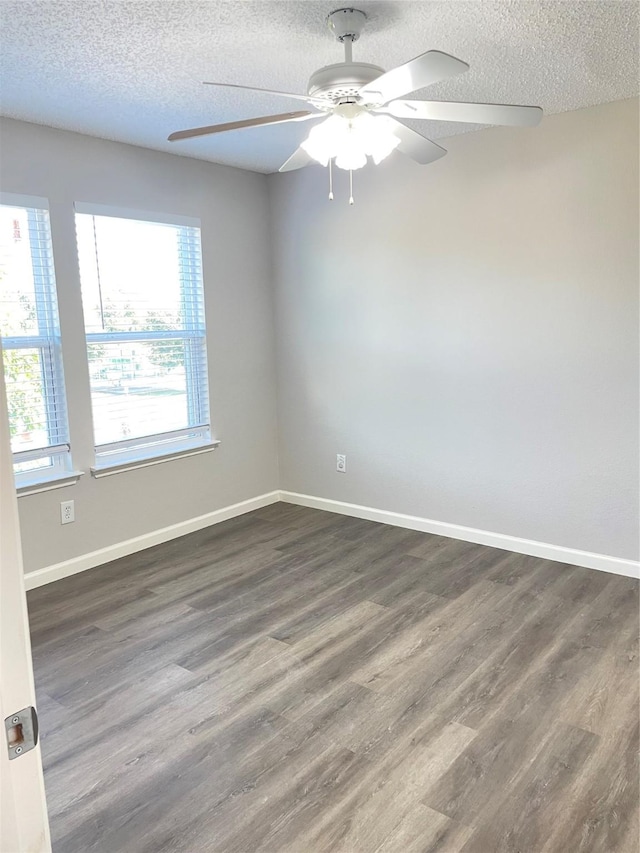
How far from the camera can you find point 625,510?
11.0ft

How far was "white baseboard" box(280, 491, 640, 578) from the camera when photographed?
3.44m

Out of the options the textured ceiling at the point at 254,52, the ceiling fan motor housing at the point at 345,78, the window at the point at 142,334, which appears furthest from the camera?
the window at the point at 142,334

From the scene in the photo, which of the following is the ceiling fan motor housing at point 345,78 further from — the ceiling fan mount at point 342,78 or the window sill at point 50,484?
the window sill at point 50,484

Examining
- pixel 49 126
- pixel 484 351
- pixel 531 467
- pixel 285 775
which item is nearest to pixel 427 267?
pixel 484 351

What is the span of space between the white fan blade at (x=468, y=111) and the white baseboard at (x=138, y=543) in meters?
2.87

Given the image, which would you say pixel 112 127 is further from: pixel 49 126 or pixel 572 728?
pixel 572 728

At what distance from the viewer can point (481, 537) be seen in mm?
3912

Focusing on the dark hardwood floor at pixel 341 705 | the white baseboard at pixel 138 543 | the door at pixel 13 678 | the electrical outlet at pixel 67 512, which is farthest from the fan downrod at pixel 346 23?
the white baseboard at pixel 138 543

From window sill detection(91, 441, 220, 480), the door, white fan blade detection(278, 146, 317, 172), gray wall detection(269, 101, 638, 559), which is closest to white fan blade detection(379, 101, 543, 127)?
white fan blade detection(278, 146, 317, 172)

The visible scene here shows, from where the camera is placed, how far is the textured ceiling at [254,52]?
6.82ft

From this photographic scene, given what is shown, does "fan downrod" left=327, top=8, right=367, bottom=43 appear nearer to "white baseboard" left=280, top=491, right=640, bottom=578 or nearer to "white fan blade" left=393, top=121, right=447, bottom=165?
"white fan blade" left=393, top=121, right=447, bottom=165

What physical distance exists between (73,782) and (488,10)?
2.88 meters

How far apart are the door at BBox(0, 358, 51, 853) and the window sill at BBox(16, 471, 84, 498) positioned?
276 cm

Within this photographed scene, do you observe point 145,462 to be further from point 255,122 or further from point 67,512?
point 255,122
